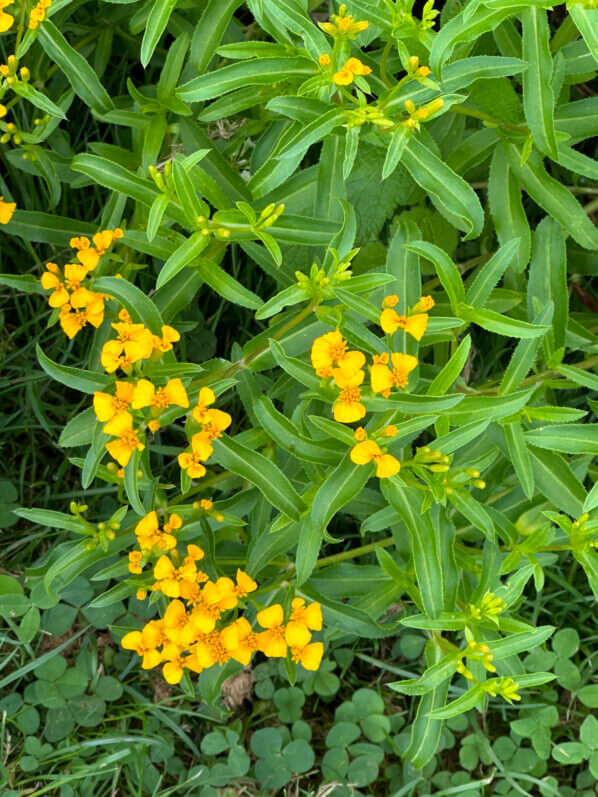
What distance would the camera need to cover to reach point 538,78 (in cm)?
192

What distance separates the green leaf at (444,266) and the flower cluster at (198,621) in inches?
33.7

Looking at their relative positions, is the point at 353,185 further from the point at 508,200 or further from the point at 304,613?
the point at 304,613

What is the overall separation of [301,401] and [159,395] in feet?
1.46

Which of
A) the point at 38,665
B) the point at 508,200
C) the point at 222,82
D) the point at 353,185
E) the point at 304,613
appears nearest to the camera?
the point at 222,82

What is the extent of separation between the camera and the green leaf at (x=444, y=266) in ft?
6.40

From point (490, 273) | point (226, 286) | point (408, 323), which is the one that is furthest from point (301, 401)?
point (490, 273)

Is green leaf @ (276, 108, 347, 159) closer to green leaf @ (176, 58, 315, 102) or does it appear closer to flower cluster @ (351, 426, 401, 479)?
green leaf @ (176, 58, 315, 102)

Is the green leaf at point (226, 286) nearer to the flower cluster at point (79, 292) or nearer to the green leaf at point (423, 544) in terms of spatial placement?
the flower cluster at point (79, 292)

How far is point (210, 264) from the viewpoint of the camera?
6.84 ft

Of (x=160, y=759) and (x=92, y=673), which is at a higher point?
(x=92, y=673)

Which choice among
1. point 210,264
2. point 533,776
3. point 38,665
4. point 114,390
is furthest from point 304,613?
point 533,776

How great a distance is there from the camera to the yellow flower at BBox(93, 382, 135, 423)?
1896 millimetres

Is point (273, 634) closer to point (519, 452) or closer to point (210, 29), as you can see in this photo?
point (519, 452)

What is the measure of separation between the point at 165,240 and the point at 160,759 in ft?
6.23
